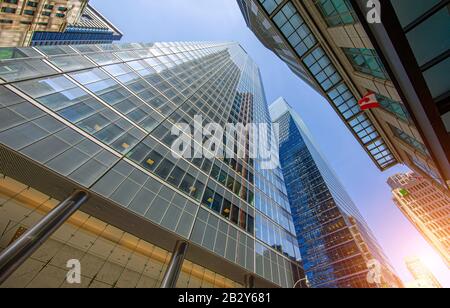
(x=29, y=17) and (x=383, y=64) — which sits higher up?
(x=29, y=17)

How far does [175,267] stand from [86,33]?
15127cm

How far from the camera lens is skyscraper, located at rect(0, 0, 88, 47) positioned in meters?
43.7

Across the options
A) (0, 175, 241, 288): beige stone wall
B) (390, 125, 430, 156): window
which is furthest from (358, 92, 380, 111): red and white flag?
(0, 175, 241, 288): beige stone wall

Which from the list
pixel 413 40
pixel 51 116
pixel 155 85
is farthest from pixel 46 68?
pixel 413 40

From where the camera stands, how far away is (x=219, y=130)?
31812 millimetres

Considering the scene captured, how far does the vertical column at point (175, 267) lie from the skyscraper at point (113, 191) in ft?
0.23

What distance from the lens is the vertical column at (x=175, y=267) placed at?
12721 millimetres

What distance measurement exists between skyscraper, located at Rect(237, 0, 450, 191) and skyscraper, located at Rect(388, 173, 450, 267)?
90164 millimetres

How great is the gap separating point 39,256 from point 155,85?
869 inches

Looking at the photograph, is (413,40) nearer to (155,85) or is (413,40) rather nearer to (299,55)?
(299,55)

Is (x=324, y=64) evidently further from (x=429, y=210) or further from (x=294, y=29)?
(x=429, y=210)

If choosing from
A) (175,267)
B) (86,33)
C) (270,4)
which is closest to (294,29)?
(270,4)

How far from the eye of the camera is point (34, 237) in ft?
33.2

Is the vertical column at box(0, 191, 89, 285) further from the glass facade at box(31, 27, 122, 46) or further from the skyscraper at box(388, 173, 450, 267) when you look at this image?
the skyscraper at box(388, 173, 450, 267)
